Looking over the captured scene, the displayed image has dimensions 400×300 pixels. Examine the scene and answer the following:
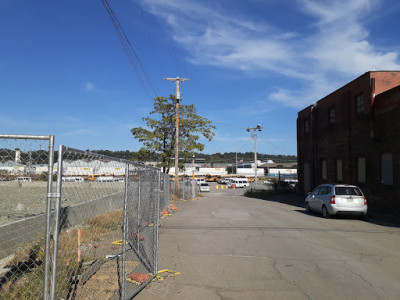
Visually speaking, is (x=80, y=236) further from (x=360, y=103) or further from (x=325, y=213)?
(x=360, y=103)

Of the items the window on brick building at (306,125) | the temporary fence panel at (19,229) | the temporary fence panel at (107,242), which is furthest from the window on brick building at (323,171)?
the temporary fence panel at (19,229)

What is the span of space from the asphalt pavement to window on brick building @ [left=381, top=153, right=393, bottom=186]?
5680 mm

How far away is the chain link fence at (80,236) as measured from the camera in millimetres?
3676

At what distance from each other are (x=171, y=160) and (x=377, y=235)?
2586cm

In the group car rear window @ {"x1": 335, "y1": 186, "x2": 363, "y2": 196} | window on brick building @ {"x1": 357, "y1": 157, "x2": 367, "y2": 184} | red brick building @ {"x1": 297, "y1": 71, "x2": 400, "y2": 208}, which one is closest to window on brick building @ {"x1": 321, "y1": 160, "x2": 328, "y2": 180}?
red brick building @ {"x1": 297, "y1": 71, "x2": 400, "y2": 208}

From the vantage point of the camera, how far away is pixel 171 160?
35656mm

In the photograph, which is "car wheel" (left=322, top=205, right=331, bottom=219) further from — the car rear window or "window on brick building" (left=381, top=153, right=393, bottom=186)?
"window on brick building" (left=381, top=153, right=393, bottom=186)

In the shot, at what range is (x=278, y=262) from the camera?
7609 millimetres

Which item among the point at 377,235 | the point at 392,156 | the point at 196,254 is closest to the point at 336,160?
the point at 392,156

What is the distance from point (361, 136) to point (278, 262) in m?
15.5

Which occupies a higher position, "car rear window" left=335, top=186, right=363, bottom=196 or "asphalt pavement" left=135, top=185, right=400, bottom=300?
"car rear window" left=335, top=186, right=363, bottom=196

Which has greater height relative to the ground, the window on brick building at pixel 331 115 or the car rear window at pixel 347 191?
the window on brick building at pixel 331 115

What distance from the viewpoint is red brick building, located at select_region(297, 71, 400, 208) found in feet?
58.0

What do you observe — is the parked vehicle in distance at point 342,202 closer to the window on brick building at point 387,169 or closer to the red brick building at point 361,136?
the red brick building at point 361,136
